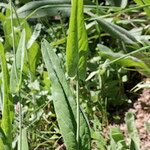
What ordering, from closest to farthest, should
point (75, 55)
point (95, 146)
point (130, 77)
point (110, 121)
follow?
point (75, 55) < point (95, 146) < point (110, 121) < point (130, 77)

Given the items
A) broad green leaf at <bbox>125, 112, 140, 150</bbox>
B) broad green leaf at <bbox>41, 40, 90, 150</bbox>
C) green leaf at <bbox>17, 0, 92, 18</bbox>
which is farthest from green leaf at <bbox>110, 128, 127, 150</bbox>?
green leaf at <bbox>17, 0, 92, 18</bbox>

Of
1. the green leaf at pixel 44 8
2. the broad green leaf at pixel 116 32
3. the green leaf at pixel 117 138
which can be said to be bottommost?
the green leaf at pixel 117 138

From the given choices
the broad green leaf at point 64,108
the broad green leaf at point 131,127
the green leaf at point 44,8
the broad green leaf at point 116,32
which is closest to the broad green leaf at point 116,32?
the broad green leaf at point 116,32

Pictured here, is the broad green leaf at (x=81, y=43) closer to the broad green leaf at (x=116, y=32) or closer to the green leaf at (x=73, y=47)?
the green leaf at (x=73, y=47)

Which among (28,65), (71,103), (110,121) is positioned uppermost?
(71,103)

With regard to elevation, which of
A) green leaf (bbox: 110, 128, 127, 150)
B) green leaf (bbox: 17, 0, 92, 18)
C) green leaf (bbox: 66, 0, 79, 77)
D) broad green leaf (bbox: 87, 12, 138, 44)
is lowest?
green leaf (bbox: 110, 128, 127, 150)

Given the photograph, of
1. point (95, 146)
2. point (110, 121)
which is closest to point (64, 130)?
point (95, 146)

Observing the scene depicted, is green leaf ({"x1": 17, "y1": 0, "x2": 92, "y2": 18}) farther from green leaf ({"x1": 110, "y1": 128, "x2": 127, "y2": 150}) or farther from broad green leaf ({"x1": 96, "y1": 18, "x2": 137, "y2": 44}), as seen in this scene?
green leaf ({"x1": 110, "y1": 128, "x2": 127, "y2": 150})

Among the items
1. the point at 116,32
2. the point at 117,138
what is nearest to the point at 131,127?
the point at 117,138

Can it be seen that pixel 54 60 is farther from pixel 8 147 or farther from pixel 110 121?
pixel 110 121
